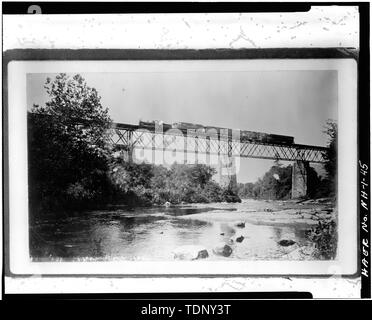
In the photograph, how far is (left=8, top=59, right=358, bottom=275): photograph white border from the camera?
1805mm

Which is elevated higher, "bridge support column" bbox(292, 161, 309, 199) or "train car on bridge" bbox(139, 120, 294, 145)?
"train car on bridge" bbox(139, 120, 294, 145)

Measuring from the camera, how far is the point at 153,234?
183 cm

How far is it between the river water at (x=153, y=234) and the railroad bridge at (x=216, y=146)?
143 millimetres

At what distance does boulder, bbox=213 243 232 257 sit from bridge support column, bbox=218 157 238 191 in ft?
0.74

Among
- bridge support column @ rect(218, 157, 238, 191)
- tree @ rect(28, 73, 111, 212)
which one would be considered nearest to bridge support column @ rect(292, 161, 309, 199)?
bridge support column @ rect(218, 157, 238, 191)

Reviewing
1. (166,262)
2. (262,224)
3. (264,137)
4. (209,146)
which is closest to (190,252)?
(166,262)

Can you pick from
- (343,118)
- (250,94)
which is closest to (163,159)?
(250,94)

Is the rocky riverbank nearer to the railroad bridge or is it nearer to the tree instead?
the railroad bridge

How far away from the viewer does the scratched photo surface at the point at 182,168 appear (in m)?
1.81

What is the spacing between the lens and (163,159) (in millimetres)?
1833

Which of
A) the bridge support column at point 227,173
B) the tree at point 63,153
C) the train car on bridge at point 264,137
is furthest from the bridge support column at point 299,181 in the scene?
the tree at point 63,153

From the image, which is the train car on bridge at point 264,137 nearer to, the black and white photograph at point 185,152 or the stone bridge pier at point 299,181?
the black and white photograph at point 185,152

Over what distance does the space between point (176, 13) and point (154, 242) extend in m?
0.88

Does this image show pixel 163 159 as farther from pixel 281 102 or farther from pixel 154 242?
pixel 281 102
